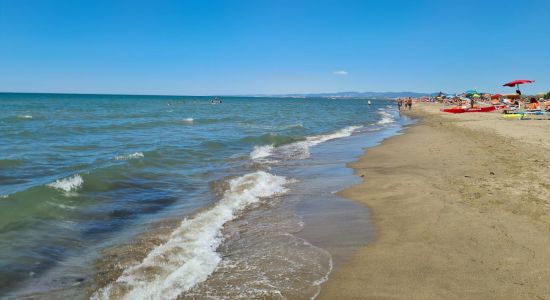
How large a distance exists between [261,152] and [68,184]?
29.2 ft

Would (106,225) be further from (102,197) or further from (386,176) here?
(386,176)

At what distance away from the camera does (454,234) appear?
6043mm

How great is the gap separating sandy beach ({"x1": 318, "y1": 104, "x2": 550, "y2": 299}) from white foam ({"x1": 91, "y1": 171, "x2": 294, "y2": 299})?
171 centimetres

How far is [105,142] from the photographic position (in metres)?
19.5

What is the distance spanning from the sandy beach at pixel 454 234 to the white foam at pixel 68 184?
22.0 feet

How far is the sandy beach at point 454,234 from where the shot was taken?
4.44 metres

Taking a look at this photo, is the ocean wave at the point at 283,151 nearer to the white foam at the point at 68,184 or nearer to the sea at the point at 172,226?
the sea at the point at 172,226

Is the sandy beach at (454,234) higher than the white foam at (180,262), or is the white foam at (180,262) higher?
the sandy beach at (454,234)

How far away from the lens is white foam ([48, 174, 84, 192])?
972 centimetres

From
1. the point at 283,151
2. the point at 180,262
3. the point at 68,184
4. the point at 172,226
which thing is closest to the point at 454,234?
the point at 180,262


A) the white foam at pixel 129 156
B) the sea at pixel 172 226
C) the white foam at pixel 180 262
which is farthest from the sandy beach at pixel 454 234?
the white foam at pixel 129 156

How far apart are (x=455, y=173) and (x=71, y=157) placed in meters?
13.1

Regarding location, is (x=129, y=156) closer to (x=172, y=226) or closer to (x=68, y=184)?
(x=68, y=184)

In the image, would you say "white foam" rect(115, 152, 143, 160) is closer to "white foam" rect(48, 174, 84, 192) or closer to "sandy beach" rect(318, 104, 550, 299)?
"white foam" rect(48, 174, 84, 192)
